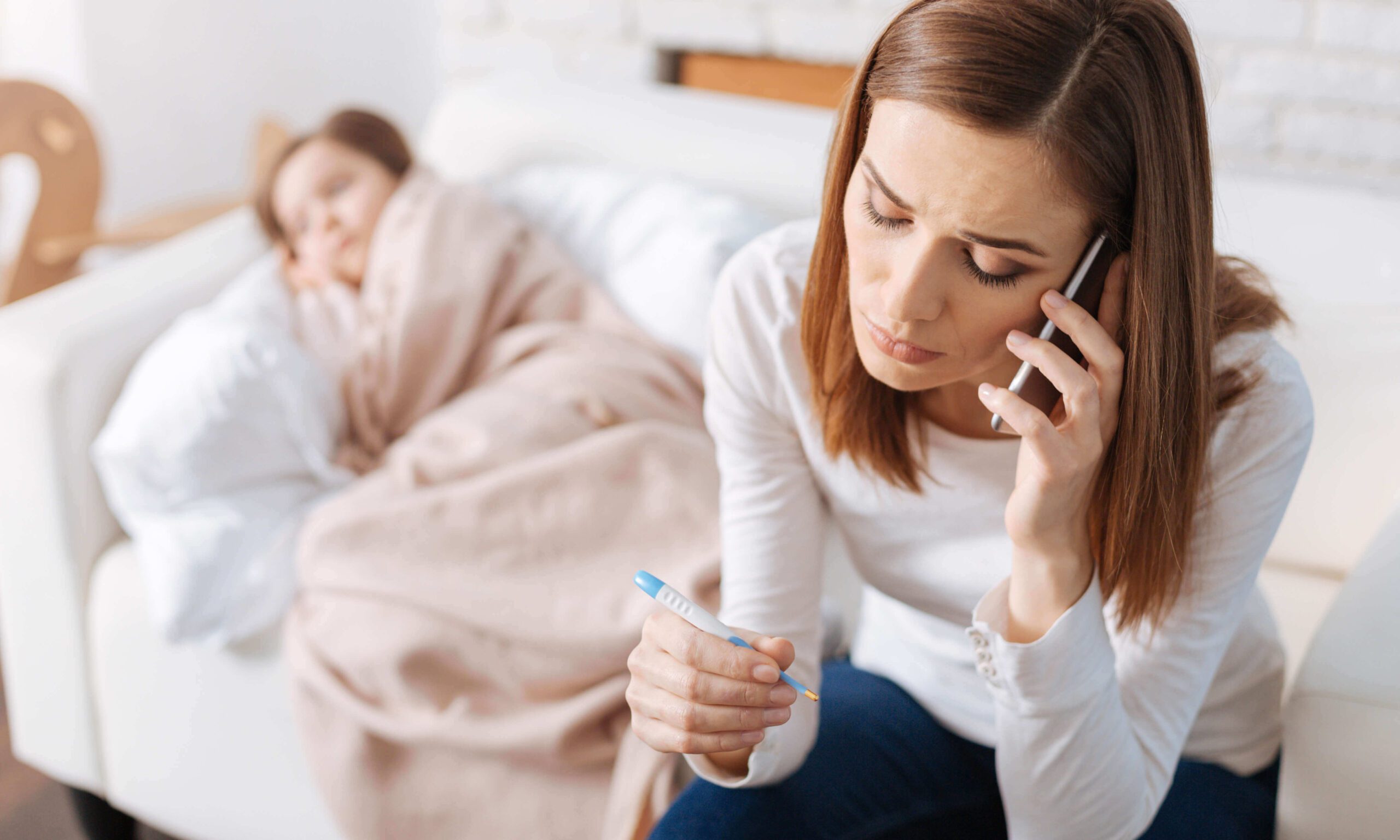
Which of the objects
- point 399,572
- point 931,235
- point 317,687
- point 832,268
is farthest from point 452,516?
point 931,235

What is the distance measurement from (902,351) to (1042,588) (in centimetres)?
17

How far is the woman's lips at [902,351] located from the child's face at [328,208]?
1.00 meters

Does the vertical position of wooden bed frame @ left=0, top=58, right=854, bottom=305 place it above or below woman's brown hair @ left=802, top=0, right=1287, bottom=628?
below

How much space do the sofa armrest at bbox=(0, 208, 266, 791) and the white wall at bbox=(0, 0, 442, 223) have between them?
57.6 inches

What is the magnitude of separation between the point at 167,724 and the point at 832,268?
0.90 m

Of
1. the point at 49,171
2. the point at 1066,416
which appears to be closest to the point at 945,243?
the point at 1066,416

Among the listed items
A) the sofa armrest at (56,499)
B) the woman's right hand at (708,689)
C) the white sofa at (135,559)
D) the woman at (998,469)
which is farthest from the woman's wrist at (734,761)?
the sofa armrest at (56,499)

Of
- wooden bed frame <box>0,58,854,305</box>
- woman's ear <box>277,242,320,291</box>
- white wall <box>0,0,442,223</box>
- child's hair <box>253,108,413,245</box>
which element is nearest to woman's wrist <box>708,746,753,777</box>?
woman's ear <box>277,242,320,291</box>

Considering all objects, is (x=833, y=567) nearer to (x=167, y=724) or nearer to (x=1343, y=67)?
(x=167, y=724)

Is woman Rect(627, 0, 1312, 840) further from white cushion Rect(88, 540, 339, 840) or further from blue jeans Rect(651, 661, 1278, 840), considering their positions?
white cushion Rect(88, 540, 339, 840)

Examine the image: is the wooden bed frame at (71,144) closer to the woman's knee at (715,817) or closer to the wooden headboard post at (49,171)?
the wooden headboard post at (49,171)

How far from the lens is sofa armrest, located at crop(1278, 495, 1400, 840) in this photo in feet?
2.33

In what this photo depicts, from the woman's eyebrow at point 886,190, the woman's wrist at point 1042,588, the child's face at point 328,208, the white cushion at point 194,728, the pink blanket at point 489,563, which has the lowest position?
the white cushion at point 194,728

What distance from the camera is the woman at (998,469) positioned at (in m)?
0.58
